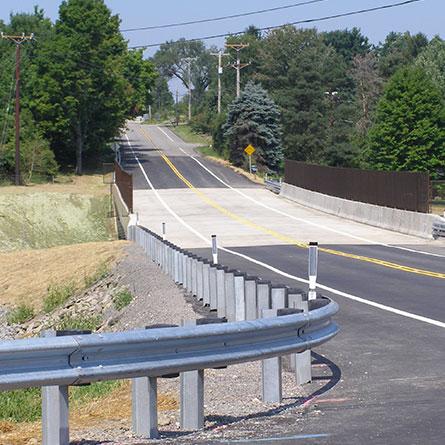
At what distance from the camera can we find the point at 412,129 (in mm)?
81438

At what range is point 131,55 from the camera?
10888 centimetres

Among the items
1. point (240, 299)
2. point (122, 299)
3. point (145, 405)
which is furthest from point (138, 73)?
point (145, 405)

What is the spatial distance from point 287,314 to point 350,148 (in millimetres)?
90933

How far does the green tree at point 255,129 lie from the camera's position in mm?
80688

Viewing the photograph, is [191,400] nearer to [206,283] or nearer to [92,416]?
[92,416]

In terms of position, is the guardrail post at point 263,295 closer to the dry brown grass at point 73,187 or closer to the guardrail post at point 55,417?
the guardrail post at point 55,417

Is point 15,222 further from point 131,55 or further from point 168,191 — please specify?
point 131,55

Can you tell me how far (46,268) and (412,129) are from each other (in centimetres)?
5935

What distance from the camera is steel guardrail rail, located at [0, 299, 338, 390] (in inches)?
217

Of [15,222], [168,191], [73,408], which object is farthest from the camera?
[168,191]

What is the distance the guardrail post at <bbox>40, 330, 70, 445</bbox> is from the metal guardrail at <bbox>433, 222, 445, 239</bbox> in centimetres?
3023

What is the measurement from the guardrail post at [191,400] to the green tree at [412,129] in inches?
2981

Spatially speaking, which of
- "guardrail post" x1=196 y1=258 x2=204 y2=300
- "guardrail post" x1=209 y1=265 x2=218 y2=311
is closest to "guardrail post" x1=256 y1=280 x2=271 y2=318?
"guardrail post" x1=209 y1=265 x2=218 y2=311

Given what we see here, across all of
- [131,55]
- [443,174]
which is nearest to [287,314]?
[443,174]
